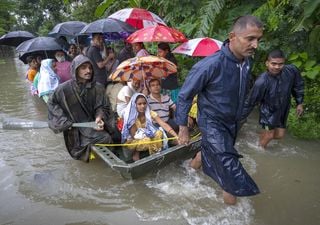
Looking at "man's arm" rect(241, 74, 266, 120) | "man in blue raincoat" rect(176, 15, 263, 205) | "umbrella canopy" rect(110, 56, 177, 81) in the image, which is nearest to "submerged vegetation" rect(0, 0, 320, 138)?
"man's arm" rect(241, 74, 266, 120)

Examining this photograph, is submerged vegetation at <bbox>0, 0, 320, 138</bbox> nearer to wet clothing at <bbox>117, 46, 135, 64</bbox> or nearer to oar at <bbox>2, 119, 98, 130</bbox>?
wet clothing at <bbox>117, 46, 135, 64</bbox>

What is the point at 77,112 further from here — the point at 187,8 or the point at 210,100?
the point at 187,8

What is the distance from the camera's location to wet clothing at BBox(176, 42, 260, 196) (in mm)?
3305

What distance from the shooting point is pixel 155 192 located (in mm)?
4559

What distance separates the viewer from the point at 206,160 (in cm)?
366

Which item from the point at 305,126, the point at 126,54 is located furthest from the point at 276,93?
the point at 126,54

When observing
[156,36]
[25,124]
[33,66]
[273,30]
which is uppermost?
[273,30]

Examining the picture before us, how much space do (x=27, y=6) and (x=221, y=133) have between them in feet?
141

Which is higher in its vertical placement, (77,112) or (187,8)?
(187,8)

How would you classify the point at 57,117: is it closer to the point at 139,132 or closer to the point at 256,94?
the point at 139,132

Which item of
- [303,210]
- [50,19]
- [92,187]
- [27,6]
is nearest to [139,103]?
[92,187]

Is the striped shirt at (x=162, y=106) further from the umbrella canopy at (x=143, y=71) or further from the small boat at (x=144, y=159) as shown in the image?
the small boat at (x=144, y=159)

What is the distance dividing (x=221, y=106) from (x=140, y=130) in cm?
179

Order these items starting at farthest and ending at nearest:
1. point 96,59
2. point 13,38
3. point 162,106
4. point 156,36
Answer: point 13,38 → point 96,59 → point 156,36 → point 162,106
